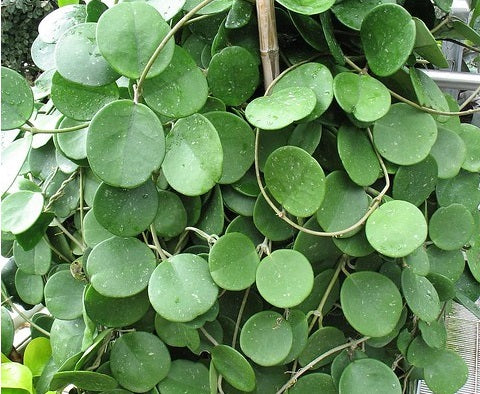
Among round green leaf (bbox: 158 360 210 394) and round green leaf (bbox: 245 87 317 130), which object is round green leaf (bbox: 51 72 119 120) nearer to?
round green leaf (bbox: 245 87 317 130)

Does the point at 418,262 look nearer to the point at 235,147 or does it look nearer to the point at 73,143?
the point at 235,147

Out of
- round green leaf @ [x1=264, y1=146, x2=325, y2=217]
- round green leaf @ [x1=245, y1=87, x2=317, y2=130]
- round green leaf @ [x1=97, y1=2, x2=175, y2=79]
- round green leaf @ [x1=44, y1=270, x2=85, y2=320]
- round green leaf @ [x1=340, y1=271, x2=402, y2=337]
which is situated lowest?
round green leaf @ [x1=340, y1=271, x2=402, y2=337]

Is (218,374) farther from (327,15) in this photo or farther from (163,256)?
(327,15)

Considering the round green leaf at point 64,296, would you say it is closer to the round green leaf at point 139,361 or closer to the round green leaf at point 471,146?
the round green leaf at point 139,361

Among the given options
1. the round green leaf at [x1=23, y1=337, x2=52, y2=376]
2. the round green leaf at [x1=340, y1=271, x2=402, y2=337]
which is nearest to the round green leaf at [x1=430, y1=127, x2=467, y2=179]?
the round green leaf at [x1=340, y1=271, x2=402, y2=337]

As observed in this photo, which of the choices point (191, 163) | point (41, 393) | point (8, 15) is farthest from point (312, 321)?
point (8, 15)

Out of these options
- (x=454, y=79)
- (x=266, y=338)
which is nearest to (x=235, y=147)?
(x=266, y=338)
